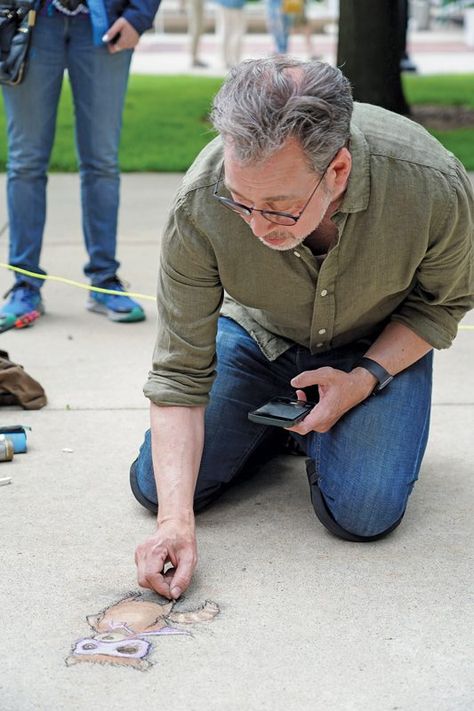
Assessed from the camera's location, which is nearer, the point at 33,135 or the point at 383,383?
the point at 383,383

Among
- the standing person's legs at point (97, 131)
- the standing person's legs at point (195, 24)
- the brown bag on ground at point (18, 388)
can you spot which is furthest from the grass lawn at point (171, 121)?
the brown bag on ground at point (18, 388)

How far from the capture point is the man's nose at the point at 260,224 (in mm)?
2520

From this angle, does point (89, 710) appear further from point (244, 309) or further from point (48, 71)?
point (48, 71)

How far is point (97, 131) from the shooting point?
4750 mm

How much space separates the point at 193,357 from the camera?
116 inches

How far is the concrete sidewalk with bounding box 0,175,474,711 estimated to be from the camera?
2402 mm

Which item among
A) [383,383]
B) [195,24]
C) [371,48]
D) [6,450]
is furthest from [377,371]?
[195,24]

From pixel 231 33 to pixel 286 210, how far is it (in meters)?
11.0

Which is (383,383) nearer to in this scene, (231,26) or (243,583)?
(243,583)

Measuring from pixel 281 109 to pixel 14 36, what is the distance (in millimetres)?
2389

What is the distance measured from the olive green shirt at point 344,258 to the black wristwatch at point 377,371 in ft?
0.36

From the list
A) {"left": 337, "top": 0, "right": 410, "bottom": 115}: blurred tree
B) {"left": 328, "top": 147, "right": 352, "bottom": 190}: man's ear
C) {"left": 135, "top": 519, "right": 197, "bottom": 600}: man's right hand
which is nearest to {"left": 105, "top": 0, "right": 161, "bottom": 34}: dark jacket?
{"left": 328, "top": 147, "right": 352, "bottom": 190}: man's ear

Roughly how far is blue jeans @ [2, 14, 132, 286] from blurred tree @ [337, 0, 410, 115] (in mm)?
3610

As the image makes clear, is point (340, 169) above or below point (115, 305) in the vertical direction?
above
